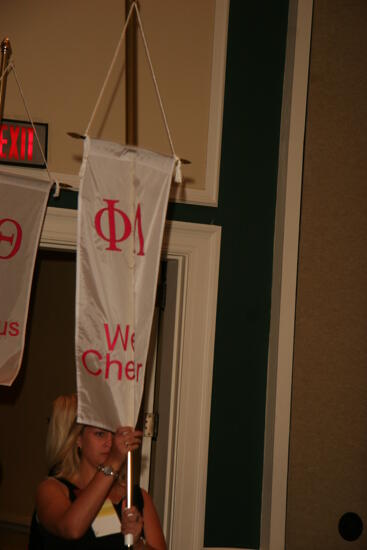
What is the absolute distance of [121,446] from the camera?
6.80 feet

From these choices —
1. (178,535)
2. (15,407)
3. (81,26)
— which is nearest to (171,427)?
(178,535)

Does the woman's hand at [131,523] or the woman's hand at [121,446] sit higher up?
the woman's hand at [121,446]

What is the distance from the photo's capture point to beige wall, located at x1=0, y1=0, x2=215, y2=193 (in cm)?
304

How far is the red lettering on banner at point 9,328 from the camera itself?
2.70 meters

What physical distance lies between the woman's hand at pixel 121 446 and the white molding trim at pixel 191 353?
1.02 m

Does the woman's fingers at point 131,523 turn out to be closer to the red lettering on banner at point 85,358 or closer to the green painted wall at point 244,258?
the red lettering on banner at point 85,358

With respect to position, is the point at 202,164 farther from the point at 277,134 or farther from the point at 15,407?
the point at 15,407

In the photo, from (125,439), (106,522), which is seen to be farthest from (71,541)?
(125,439)

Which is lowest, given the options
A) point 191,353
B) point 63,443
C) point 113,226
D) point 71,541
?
point 71,541

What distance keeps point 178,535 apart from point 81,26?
242 centimetres

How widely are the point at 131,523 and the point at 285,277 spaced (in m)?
1.53

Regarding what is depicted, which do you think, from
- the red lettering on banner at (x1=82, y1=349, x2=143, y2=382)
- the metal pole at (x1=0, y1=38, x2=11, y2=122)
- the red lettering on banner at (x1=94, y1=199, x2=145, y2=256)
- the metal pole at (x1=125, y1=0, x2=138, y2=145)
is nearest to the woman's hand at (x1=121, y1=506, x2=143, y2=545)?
the red lettering on banner at (x1=82, y1=349, x2=143, y2=382)

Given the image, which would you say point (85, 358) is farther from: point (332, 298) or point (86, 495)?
point (332, 298)

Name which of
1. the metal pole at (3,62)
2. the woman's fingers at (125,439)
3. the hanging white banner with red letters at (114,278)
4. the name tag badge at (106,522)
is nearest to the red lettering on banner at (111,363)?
the hanging white banner with red letters at (114,278)
